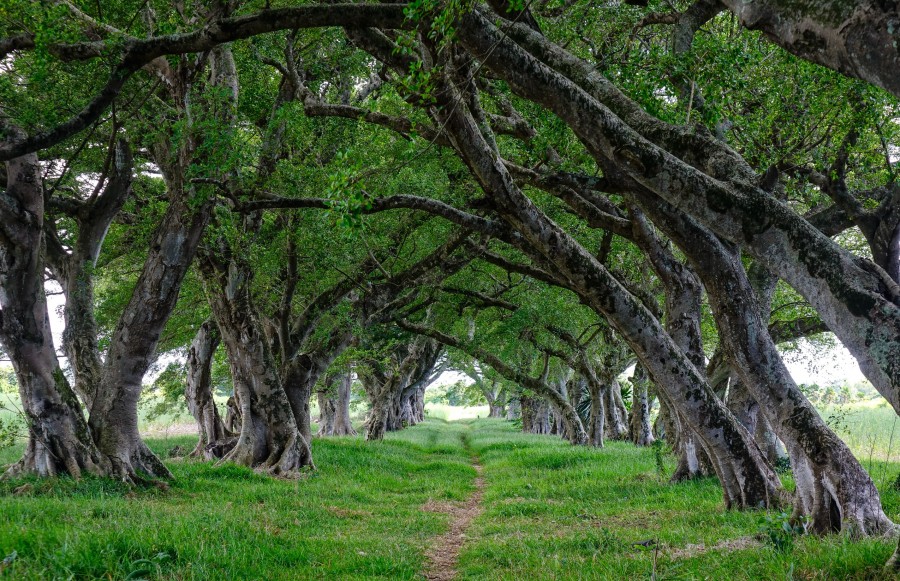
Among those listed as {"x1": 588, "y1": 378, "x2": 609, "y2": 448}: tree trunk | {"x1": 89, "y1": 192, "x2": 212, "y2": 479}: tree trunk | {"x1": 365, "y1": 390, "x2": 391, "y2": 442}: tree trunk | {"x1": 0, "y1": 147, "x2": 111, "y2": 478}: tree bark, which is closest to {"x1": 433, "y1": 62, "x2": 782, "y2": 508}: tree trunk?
{"x1": 89, "y1": 192, "x2": 212, "y2": 479}: tree trunk

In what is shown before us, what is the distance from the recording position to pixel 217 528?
702 cm

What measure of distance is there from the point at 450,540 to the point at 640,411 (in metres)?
21.6

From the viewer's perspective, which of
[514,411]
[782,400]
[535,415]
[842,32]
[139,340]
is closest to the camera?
A: [842,32]

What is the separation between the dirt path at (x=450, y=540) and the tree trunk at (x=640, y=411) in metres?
14.4

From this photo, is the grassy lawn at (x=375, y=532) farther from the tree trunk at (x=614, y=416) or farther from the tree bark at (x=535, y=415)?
the tree bark at (x=535, y=415)

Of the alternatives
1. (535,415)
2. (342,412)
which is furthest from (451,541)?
(535,415)

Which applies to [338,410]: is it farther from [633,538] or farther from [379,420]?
[633,538]

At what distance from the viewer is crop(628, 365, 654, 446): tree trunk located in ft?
88.3

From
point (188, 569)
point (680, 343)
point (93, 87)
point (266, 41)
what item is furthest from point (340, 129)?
point (188, 569)

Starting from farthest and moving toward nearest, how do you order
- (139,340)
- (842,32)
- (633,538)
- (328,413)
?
(328,413) → (139,340) → (633,538) → (842,32)

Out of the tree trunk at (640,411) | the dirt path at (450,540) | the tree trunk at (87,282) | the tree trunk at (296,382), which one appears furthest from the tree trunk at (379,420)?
the tree trunk at (87,282)

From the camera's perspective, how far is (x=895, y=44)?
3.14 m

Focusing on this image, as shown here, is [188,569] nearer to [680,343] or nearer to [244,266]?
[680,343]

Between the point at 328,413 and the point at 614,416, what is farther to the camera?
the point at 328,413
